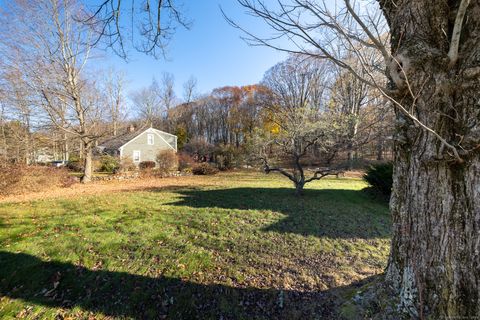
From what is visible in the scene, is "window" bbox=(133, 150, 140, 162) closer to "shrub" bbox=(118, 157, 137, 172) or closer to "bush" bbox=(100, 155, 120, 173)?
"bush" bbox=(100, 155, 120, 173)

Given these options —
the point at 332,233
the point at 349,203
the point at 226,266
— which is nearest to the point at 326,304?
the point at 226,266

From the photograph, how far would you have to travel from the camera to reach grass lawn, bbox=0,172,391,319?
2.89 metres

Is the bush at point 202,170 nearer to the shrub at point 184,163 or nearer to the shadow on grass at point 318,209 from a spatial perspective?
the shrub at point 184,163

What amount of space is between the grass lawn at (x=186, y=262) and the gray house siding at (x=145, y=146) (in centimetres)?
1708

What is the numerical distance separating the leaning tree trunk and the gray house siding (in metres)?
22.6

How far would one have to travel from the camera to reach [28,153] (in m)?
12.2

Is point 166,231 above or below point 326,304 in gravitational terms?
above

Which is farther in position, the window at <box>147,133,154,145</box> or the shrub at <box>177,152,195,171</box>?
the window at <box>147,133,154,145</box>

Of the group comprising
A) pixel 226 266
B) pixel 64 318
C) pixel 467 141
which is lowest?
pixel 64 318

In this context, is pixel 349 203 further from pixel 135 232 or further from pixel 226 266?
pixel 135 232

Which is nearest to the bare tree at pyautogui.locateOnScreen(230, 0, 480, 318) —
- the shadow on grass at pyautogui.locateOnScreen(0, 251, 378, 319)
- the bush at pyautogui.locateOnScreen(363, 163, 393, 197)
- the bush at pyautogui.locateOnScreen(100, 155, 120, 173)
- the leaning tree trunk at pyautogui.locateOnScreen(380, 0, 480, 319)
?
the leaning tree trunk at pyautogui.locateOnScreen(380, 0, 480, 319)

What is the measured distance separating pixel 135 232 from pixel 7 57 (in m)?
13.7

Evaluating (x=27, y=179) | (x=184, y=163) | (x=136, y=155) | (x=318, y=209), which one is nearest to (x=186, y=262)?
(x=318, y=209)

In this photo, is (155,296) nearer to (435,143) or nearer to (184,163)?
(435,143)
